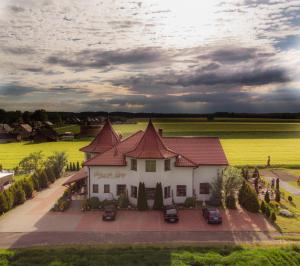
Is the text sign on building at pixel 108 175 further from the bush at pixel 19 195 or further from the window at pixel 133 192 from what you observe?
the bush at pixel 19 195

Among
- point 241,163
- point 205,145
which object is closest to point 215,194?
point 205,145

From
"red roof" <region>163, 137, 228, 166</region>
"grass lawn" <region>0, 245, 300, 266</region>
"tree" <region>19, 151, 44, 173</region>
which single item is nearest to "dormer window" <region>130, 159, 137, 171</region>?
"red roof" <region>163, 137, 228, 166</region>

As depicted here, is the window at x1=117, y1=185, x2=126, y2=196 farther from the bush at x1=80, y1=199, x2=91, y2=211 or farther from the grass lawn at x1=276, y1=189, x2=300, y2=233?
the grass lawn at x1=276, y1=189, x2=300, y2=233

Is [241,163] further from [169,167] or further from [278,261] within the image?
[278,261]

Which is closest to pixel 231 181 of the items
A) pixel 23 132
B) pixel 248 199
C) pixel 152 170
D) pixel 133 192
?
pixel 248 199

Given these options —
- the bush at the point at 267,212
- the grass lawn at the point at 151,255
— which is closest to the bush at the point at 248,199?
the bush at the point at 267,212

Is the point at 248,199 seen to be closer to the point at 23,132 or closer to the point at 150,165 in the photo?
the point at 150,165
